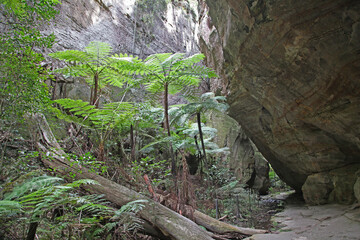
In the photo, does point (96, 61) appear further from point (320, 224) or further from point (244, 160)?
point (244, 160)

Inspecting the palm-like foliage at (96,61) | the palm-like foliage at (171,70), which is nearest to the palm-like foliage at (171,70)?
the palm-like foliage at (171,70)

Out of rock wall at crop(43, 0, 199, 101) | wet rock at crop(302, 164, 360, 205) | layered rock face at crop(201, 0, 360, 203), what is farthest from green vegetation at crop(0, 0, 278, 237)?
rock wall at crop(43, 0, 199, 101)

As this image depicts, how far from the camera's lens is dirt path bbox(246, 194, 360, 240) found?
3525mm

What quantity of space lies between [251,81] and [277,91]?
676mm

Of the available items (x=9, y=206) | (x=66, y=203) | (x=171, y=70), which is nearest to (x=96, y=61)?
(x=171, y=70)

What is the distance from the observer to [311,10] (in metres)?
3.23

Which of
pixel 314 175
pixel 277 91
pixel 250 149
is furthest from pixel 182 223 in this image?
pixel 250 149

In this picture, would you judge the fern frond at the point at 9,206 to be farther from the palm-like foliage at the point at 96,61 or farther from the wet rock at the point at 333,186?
the wet rock at the point at 333,186

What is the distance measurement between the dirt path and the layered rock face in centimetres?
58

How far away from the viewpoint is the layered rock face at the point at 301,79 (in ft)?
11.2

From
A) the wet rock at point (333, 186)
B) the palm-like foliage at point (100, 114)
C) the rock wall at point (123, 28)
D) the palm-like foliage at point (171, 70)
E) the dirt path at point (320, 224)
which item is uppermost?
the rock wall at point (123, 28)

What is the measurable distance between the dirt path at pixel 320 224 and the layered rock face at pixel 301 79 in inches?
22.9

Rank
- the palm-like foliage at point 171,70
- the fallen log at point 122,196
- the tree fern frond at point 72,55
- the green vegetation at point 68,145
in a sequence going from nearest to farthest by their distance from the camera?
the green vegetation at point 68,145 → the fallen log at point 122,196 → the tree fern frond at point 72,55 → the palm-like foliage at point 171,70

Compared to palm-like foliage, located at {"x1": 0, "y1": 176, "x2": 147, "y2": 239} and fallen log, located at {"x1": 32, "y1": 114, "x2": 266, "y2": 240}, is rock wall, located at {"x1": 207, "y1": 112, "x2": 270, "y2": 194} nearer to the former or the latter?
fallen log, located at {"x1": 32, "y1": 114, "x2": 266, "y2": 240}
